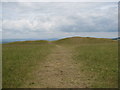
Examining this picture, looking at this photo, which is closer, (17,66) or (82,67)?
(82,67)

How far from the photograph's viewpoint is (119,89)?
6645 mm

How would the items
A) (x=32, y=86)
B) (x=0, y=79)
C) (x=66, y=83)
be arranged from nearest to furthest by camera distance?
(x=32, y=86), (x=66, y=83), (x=0, y=79)

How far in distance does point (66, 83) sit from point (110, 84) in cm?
233

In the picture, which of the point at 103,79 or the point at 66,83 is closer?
the point at 66,83

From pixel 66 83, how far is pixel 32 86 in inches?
72.1

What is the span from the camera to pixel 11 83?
739 cm

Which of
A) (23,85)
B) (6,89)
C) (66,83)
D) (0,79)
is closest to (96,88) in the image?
(66,83)

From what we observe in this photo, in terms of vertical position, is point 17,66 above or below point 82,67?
above

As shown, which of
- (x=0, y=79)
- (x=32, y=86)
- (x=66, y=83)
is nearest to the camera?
(x=32, y=86)

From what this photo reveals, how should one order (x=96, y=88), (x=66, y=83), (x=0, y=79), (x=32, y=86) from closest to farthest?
(x=96, y=88)
(x=32, y=86)
(x=66, y=83)
(x=0, y=79)

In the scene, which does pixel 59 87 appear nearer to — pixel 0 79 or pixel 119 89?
pixel 119 89

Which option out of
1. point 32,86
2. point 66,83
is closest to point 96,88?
point 66,83

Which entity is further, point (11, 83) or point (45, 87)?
point (11, 83)

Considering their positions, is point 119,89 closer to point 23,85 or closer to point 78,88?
point 78,88
